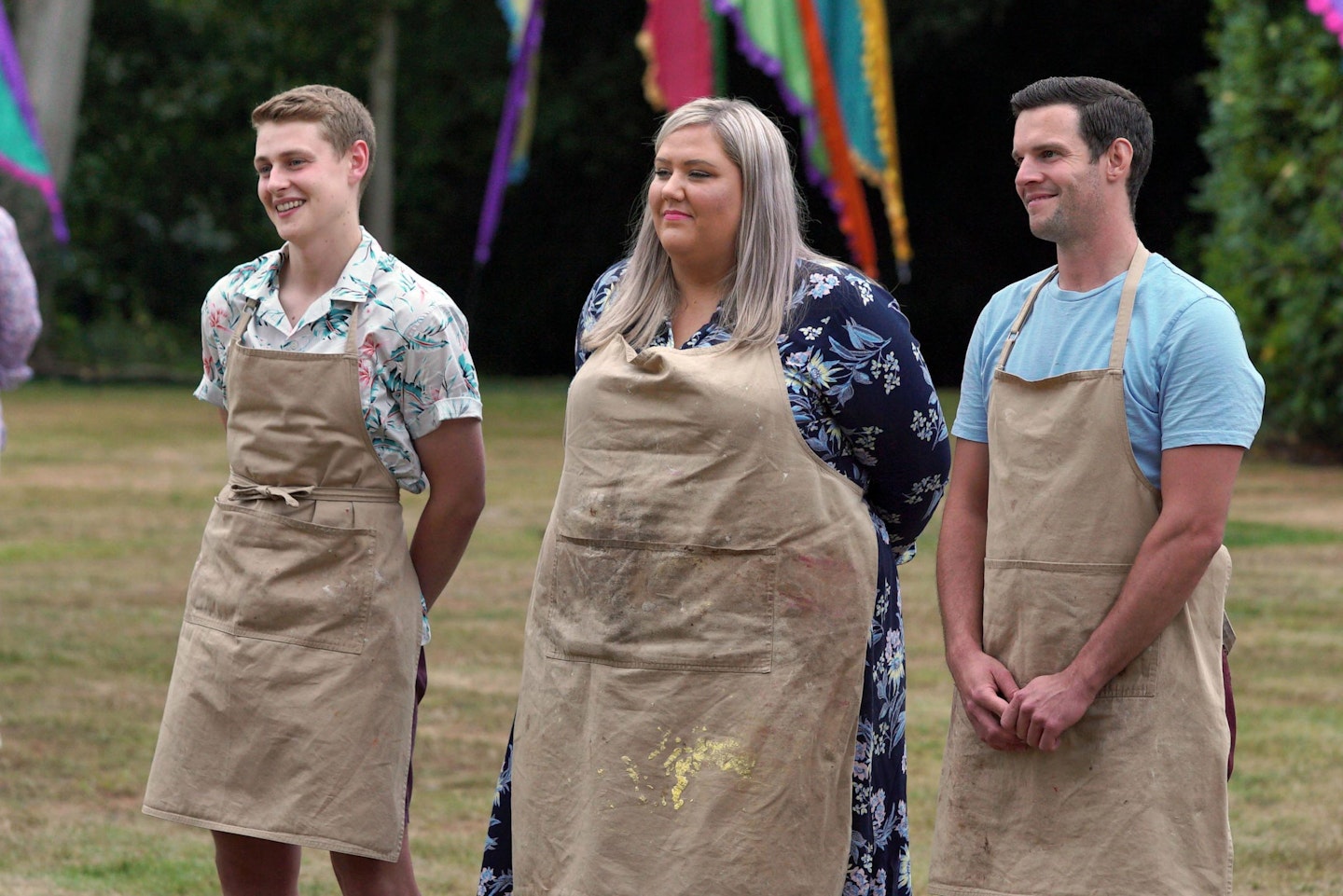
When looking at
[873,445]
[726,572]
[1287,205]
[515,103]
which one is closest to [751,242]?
[873,445]

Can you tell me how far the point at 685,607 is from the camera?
2.90 metres

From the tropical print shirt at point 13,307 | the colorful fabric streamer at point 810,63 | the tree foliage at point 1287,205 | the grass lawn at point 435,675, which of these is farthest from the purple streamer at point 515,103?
the tropical print shirt at point 13,307

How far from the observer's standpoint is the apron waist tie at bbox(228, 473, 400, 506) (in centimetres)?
317

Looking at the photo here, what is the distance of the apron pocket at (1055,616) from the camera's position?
109 inches

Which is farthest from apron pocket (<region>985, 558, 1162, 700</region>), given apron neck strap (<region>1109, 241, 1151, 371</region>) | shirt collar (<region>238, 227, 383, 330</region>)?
shirt collar (<region>238, 227, 383, 330</region>)

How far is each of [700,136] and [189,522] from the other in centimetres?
709

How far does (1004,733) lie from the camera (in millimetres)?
2812

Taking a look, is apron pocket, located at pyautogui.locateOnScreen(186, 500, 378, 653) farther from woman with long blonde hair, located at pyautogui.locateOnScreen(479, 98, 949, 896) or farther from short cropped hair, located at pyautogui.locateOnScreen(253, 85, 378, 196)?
short cropped hair, located at pyautogui.locateOnScreen(253, 85, 378, 196)

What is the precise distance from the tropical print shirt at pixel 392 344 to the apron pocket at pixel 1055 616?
996 mm

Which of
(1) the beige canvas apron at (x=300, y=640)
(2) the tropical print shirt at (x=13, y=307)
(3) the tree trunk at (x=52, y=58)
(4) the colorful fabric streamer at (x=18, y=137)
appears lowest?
(1) the beige canvas apron at (x=300, y=640)

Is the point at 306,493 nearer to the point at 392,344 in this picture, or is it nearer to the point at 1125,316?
the point at 392,344

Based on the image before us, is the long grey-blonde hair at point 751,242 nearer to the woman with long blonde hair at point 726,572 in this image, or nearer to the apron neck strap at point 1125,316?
the woman with long blonde hair at point 726,572

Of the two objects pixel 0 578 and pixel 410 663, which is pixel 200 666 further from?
pixel 0 578

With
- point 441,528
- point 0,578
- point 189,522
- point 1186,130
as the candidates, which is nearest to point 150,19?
point 1186,130
